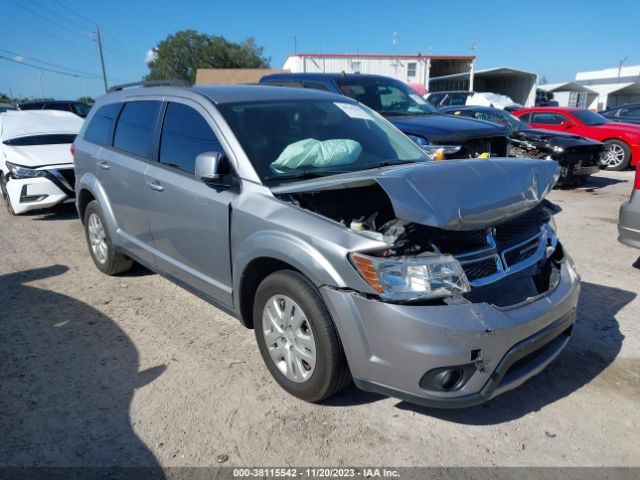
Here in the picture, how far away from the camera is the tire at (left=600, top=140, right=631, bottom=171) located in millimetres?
12023

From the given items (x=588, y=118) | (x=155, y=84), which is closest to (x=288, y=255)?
(x=155, y=84)

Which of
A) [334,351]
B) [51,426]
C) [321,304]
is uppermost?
[321,304]

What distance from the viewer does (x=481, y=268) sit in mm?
2670

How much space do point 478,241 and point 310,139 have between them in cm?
→ 146

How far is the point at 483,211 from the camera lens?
8.37 feet

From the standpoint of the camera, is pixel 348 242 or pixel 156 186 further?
pixel 156 186

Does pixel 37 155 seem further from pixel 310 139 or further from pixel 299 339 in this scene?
pixel 299 339

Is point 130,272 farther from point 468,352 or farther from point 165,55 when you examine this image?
point 165,55

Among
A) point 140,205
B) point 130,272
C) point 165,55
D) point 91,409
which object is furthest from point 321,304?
point 165,55

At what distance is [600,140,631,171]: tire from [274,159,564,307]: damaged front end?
10.8 meters

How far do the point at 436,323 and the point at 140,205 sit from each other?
9.29ft

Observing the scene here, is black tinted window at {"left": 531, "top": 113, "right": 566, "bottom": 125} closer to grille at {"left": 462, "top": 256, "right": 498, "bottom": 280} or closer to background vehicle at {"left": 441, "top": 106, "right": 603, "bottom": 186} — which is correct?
background vehicle at {"left": 441, "top": 106, "right": 603, "bottom": 186}

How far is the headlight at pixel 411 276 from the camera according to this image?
244 cm

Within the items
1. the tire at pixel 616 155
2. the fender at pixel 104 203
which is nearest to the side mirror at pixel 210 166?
the fender at pixel 104 203
